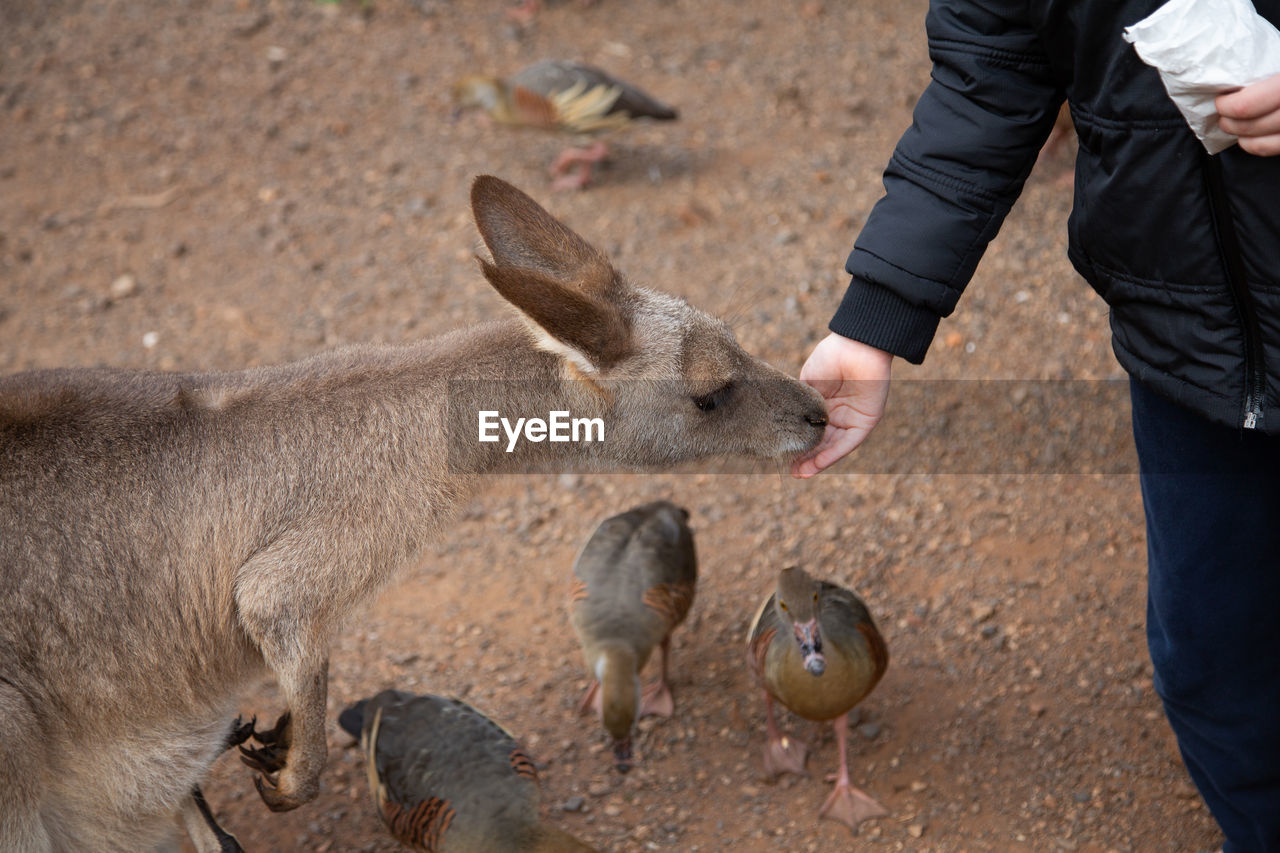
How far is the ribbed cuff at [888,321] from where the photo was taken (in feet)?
9.90

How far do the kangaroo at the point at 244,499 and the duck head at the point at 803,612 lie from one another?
2.03 ft

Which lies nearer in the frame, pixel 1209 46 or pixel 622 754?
pixel 1209 46

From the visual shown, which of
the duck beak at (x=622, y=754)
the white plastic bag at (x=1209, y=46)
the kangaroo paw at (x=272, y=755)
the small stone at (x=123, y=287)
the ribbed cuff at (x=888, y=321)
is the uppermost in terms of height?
the white plastic bag at (x=1209, y=46)

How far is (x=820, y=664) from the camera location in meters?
3.74

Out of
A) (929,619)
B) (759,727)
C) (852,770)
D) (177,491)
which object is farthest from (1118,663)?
(177,491)

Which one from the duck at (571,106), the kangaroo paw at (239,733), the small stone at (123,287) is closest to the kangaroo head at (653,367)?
the kangaroo paw at (239,733)

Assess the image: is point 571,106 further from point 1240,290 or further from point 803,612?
point 1240,290

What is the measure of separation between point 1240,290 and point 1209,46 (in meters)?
0.57

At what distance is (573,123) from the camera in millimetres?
7113

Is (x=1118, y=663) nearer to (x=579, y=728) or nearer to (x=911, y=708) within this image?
(x=911, y=708)

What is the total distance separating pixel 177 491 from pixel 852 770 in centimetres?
256

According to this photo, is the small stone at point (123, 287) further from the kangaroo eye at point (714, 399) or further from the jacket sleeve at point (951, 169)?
the jacket sleeve at point (951, 169)

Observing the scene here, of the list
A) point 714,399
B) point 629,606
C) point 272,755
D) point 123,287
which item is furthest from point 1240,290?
point 123,287

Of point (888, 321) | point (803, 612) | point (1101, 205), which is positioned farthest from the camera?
point (803, 612)
